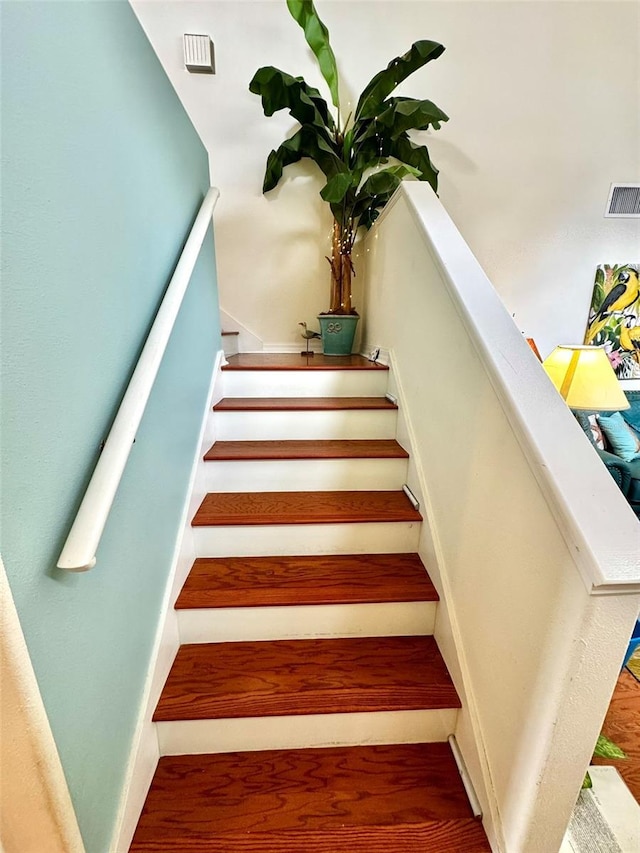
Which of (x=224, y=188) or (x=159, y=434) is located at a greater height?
(x=224, y=188)

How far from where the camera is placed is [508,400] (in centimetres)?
85

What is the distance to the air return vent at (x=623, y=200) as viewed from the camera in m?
3.04

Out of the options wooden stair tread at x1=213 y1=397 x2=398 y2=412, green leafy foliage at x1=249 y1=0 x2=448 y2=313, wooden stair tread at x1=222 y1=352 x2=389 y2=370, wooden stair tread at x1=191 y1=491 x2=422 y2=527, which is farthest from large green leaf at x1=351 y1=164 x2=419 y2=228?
wooden stair tread at x1=191 y1=491 x2=422 y2=527

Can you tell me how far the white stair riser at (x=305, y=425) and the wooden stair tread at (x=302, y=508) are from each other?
0.32 meters

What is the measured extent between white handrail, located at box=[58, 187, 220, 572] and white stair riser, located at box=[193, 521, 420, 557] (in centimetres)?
70

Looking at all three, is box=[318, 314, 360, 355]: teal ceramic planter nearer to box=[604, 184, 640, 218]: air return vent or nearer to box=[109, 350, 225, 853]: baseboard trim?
box=[109, 350, 225, 853]: baseboard trim

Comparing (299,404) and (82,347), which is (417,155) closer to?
(299,404)

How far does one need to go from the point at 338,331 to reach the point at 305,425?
3.29ft

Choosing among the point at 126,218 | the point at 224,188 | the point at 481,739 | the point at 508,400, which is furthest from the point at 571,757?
the point at 224,188

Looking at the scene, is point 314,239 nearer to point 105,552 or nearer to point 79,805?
point 105,552

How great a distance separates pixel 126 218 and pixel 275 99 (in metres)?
1.86

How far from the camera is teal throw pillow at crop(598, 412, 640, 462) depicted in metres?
2.91

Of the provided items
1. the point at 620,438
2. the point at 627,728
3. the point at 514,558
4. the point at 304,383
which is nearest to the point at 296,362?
the point at 304,383

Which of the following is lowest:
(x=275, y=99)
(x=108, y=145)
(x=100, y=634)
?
(x=100, y=634)
